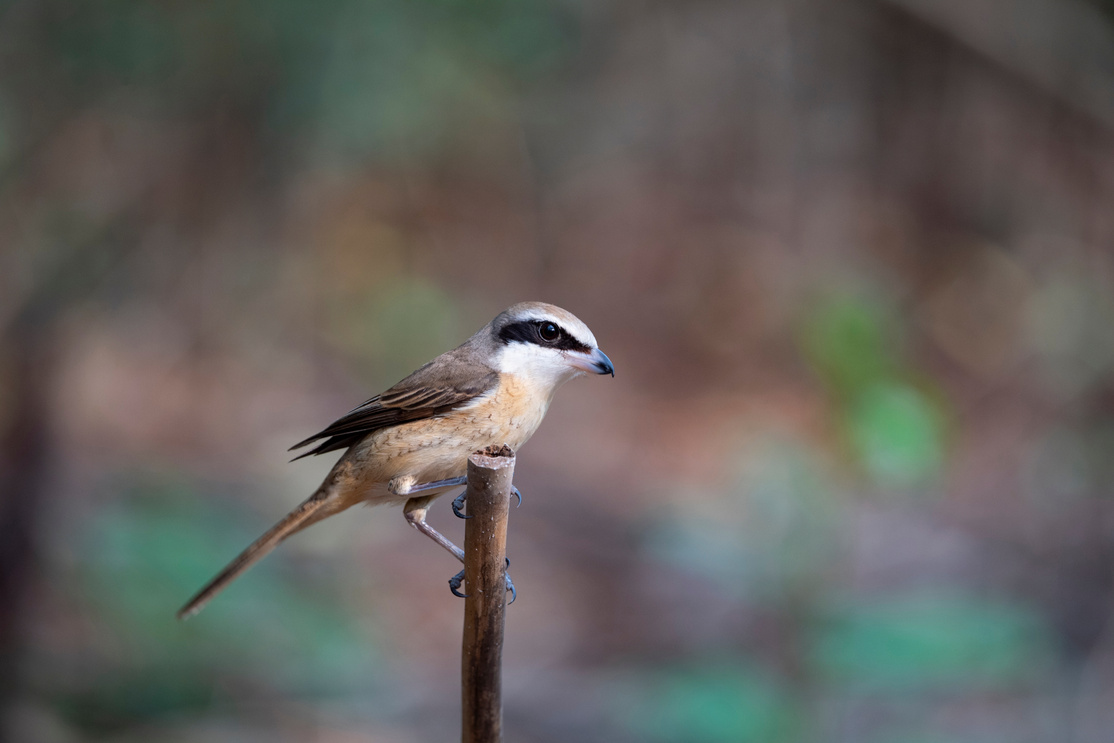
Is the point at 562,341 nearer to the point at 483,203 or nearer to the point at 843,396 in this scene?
the point at 843,396

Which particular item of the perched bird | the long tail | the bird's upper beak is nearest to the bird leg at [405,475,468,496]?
the perched bird

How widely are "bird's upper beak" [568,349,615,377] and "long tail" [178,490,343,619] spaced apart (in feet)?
3.28

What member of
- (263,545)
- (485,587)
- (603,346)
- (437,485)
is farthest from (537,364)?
(603,346)

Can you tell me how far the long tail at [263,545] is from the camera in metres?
2.85

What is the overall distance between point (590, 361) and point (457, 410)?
1.54 feet

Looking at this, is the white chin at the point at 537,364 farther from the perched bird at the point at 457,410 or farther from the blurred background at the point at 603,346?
the blurred background at the point at 603,346

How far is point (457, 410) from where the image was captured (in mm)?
2738

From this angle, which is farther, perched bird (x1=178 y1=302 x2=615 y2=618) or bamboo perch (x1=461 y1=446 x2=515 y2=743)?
perched bird (x1=178 y1=302 x2=615 y2=618)

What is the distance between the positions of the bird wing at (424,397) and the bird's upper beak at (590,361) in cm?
27

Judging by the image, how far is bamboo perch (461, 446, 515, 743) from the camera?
218 centimetres

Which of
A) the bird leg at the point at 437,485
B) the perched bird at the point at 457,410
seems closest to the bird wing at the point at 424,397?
the perched bird at the point at 457,410

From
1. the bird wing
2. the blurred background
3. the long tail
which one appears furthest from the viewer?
the blurred background

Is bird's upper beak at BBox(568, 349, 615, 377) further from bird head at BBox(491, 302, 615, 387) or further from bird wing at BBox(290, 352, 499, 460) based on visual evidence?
bird wing at BBox(290, 352, 499, 460)

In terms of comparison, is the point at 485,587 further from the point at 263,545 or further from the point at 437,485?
the point at 263,545
